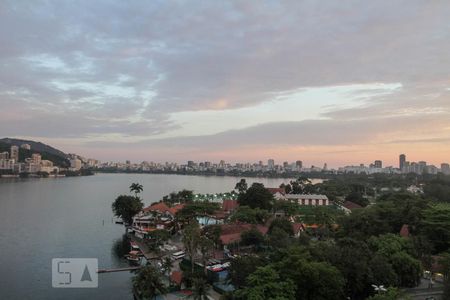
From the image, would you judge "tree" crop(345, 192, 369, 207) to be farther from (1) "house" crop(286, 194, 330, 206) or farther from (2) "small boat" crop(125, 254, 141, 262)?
(2) "small boat" crop(125, 254, 141, 262)

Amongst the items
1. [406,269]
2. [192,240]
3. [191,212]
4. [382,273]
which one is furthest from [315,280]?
[191,212]

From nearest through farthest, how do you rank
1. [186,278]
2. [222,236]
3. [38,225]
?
[186,278], [222,236], [38,225]

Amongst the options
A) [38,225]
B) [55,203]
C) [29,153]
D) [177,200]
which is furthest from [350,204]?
[29,153]

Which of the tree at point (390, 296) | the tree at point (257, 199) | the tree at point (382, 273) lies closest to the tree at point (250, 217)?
the tree at point (257, 199)

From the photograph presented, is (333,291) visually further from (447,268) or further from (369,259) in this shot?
(447,268)

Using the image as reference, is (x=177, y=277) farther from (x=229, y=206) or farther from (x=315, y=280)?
(x=229, y=206)

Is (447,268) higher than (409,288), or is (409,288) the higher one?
(447,268)
